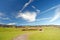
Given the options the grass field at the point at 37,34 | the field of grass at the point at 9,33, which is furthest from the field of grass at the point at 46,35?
the field of grass at the point at 9,33

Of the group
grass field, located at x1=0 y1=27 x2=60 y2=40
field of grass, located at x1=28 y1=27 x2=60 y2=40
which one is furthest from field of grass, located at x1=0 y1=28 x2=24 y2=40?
field of grass, located at x1=28 y1=27 x2=60 y2=40

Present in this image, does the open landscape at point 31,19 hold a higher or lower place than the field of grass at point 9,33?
higher

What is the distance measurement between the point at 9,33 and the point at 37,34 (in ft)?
1.39

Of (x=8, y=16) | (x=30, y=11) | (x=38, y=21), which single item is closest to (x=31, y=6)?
(x=30, y=11)

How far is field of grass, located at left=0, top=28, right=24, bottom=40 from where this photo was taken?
6.36 feet

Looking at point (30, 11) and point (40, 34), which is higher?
point (30, 11)

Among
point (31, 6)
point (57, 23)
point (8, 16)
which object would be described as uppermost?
point (31, 6)

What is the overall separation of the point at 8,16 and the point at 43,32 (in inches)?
23.1

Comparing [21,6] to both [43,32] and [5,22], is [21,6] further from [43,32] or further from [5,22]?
[43,32]

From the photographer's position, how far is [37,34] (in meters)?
1.95

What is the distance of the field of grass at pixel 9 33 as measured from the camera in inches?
76.3

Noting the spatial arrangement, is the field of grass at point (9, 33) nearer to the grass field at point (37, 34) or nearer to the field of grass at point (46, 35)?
the grass field at point (37, 34)

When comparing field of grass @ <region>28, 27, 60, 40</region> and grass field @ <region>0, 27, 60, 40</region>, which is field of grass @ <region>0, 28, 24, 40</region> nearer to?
grass field @ <region>0, 27, 60, 40</region>

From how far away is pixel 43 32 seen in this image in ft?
6.44
